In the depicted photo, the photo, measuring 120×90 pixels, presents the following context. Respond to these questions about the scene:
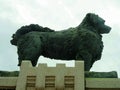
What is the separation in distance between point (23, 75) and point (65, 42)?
1.74 meters

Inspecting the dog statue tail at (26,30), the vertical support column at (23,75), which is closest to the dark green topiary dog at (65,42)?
the dog statue tail at (26,30)

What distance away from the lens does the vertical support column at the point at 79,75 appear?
29.5 ft

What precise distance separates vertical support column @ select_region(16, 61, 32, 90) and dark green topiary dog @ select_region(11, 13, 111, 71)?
800mm

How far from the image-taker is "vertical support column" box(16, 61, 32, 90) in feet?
30.1

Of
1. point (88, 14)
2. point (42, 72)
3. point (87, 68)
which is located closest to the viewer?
point (42, 72)

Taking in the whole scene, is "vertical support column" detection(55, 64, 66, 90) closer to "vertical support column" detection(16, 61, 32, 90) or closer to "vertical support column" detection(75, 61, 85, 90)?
"vertical support column" detection(75, 61, 85, 90)

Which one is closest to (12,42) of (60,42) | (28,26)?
(28,26)

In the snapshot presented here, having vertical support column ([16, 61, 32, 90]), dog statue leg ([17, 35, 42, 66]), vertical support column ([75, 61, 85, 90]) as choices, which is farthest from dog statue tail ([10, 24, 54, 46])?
vertical support column ([75, 61, 85, 90])

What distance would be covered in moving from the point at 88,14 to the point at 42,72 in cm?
258

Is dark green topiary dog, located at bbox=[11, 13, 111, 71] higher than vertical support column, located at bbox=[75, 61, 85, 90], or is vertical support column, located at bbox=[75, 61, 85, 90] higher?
dark green topiary dog, located at bbox=[11, 13, 111, 71]

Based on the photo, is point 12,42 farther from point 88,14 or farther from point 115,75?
point 115,75

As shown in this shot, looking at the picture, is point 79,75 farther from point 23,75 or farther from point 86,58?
point 23,75

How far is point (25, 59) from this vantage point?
1028 centimetres

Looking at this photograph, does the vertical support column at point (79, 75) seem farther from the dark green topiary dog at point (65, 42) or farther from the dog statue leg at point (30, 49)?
the dog statue leg at point (30, 49)
